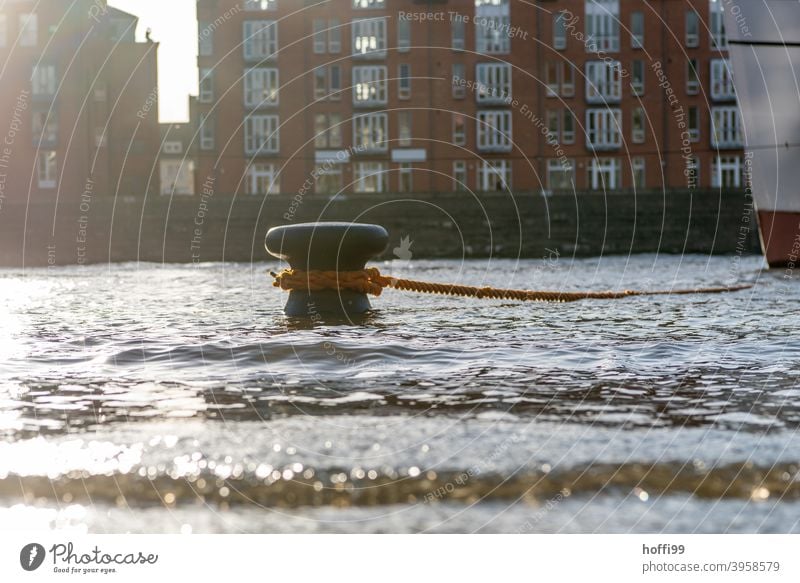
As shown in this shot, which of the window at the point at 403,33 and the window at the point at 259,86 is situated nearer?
the window at the point at 403,33

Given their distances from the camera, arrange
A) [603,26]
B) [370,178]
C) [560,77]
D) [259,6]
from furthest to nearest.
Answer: [370,178] < [560,77] < [603,26] < [259,6]

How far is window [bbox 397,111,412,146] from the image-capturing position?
75312 mm

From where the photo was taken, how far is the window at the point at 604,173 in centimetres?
7481

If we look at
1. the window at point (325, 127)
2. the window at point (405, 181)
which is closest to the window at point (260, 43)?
the window at point (325, 127)

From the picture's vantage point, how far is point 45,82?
74.0 m

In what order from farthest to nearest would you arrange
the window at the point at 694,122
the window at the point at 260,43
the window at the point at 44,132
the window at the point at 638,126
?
the window at the point at 694,122, the window at the point at 638,126, the window at the point at 260,43, the window at the point at 44,132

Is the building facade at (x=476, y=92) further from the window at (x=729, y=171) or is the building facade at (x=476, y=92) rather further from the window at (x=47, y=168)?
the window at (x=47, y=168)

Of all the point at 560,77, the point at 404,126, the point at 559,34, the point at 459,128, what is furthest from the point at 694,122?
the point at 404,126

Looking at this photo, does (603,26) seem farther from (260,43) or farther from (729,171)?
(260,43)

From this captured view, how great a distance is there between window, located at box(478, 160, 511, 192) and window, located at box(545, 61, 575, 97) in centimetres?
651

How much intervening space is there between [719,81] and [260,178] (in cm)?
→ 3574

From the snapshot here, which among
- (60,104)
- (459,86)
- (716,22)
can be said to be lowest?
(60,104)

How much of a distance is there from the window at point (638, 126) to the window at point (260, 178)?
27235 millimetres
